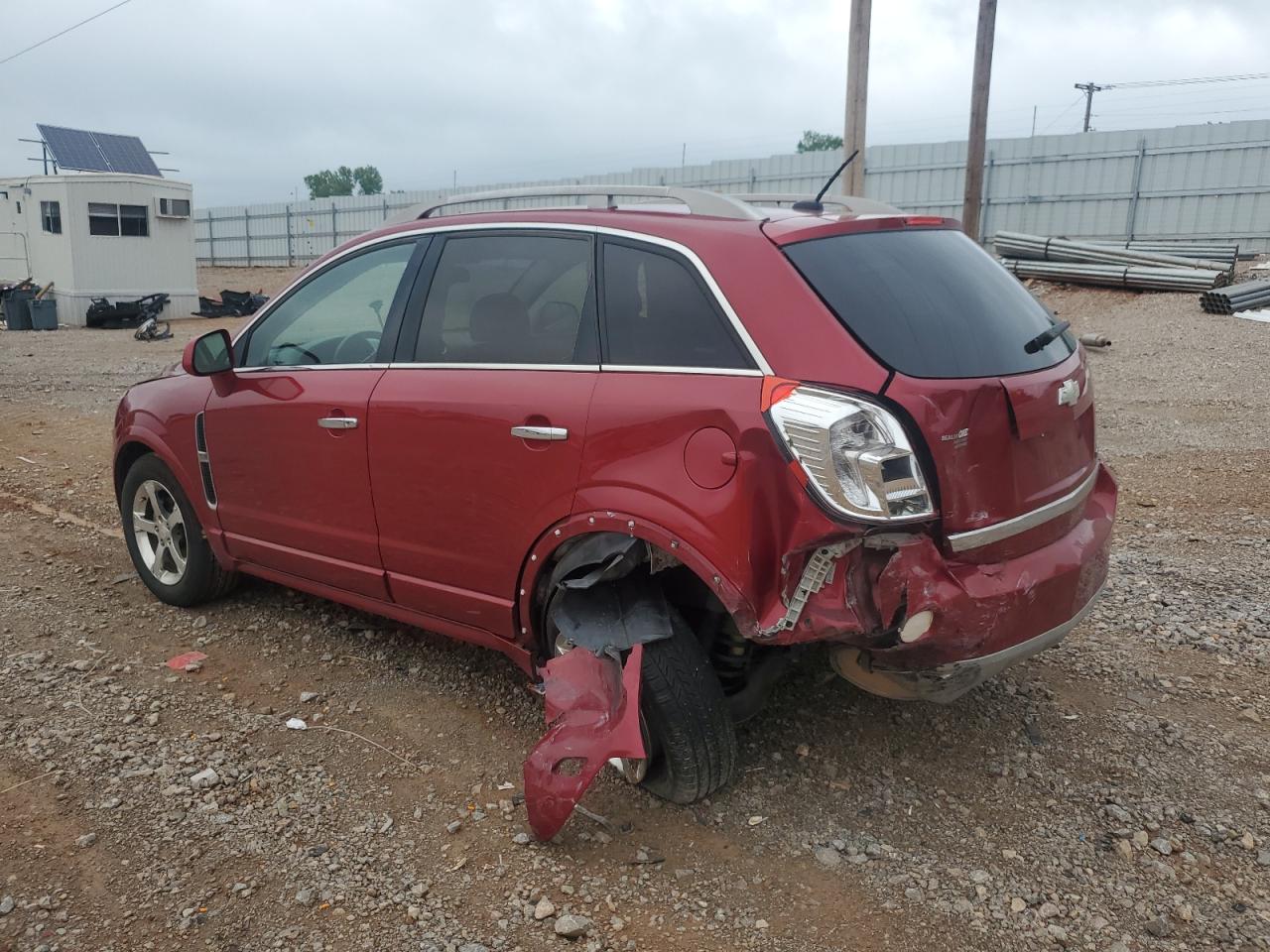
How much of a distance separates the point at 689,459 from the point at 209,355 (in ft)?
7.84

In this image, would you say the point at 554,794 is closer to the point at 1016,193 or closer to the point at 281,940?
the point at 281,940

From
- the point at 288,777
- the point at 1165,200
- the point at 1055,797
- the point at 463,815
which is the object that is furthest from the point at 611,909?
the point at 1165,200

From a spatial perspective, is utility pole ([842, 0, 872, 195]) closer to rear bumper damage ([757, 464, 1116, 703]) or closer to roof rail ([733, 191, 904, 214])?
roof rail ([733, 191, 904, 214])

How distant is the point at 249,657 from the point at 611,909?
2.25 meters

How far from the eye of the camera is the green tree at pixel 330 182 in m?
91.1

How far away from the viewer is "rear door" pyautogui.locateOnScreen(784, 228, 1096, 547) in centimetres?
268

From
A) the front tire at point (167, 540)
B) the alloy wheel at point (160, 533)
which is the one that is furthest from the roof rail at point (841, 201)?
the alloy wheel at point (160, 533)

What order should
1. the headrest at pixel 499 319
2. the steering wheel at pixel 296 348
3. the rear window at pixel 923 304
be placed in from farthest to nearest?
the steering wheel at pixel 296 348, the headrest at pixel 499 319, the rear window at pixel 923 304

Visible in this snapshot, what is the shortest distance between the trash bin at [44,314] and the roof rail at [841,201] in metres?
21.7

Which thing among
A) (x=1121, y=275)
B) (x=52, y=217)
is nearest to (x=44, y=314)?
(x=52, y=217)

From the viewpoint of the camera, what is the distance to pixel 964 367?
9.17 ft

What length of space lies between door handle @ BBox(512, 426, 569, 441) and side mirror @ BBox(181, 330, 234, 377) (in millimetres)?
1658

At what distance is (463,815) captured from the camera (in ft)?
10.3

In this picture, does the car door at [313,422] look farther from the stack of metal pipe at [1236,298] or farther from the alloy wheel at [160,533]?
the stack of metal pipe at [1236,298]
